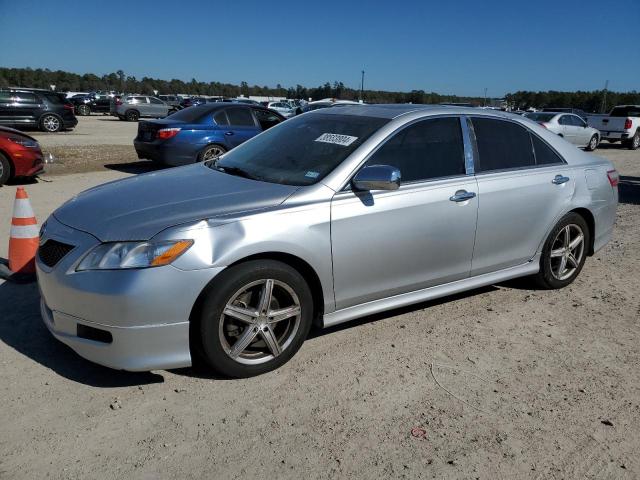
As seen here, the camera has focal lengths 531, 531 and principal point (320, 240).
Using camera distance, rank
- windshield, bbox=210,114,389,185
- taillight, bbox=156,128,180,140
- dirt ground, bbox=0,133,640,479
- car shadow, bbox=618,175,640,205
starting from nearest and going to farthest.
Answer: dirt ground, bbox=0,133,640,479, windshield, bbox=210,114,389,185, car shadow, bbox=618,175,640,205, taillight, bbox=156,128,180,140

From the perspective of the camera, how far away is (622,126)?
2142 centimetres

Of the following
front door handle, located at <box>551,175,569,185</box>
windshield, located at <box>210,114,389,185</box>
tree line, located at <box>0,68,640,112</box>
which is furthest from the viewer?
tree line, located at <box>0,68,640,112</box>

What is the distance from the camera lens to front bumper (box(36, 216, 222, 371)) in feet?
9.17

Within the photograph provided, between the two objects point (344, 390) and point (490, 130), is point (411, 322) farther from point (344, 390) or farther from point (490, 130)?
point (490, 130)

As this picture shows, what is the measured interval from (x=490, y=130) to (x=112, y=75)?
12110 cm

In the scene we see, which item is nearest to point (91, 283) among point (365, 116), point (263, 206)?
point (263, 206)

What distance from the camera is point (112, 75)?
111562mm

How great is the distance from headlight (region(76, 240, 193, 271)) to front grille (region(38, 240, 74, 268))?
27 cm

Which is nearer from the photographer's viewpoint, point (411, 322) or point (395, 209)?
point (395, 209)

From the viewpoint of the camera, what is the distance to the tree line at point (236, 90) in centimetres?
7044

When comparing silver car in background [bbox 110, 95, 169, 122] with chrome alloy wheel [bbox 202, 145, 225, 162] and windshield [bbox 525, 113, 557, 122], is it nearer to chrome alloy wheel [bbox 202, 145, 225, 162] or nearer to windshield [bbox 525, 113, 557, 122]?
windshield [bbox 525, 113, 557, 122]

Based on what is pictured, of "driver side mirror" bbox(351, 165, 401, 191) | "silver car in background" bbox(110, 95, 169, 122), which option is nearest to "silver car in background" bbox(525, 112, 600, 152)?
"driver side mirror" bbox(351, 165, 401, 191)

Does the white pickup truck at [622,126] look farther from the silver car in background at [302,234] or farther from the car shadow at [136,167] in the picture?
the silver car in background at [302,234]

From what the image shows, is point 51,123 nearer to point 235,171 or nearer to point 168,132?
point 168,132
